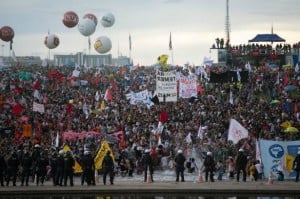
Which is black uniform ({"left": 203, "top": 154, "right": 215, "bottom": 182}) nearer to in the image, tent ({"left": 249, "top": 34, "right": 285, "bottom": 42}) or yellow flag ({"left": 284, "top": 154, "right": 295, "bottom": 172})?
yellow flag ({"left": 284, "top": 154, "right": 295, "bottom": 172})

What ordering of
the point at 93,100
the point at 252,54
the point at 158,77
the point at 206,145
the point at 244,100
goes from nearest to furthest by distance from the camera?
the point at 206,145 → the point at 158,77 → the point at 244,100 → the point at 93,100 → the point at 252,54

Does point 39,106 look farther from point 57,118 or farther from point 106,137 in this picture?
point 106,137

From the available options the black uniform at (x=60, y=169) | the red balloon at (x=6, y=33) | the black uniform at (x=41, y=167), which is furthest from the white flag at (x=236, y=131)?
the red balloon at (x=6, y=33)

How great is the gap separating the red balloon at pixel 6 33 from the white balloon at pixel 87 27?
6.74 metres

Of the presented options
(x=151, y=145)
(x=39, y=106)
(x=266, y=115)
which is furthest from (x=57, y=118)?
(x=266, y=115)

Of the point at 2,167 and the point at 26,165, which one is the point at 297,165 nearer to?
the point at 26,165

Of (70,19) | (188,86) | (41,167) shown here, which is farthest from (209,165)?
(70,19)

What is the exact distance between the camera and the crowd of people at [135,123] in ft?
80.1

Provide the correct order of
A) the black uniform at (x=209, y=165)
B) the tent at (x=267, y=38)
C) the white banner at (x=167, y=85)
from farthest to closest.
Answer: the tent at (x=267, y=38)
the white banner at (x=167, y=85)
the black uniform at (x=209, y=165)

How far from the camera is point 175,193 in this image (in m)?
21.4

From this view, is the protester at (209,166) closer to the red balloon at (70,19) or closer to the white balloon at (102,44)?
the white balloon at (102,44)

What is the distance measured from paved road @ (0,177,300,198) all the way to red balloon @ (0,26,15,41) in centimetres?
3575

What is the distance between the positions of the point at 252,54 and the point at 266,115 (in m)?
24.4

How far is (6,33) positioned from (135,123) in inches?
1002
